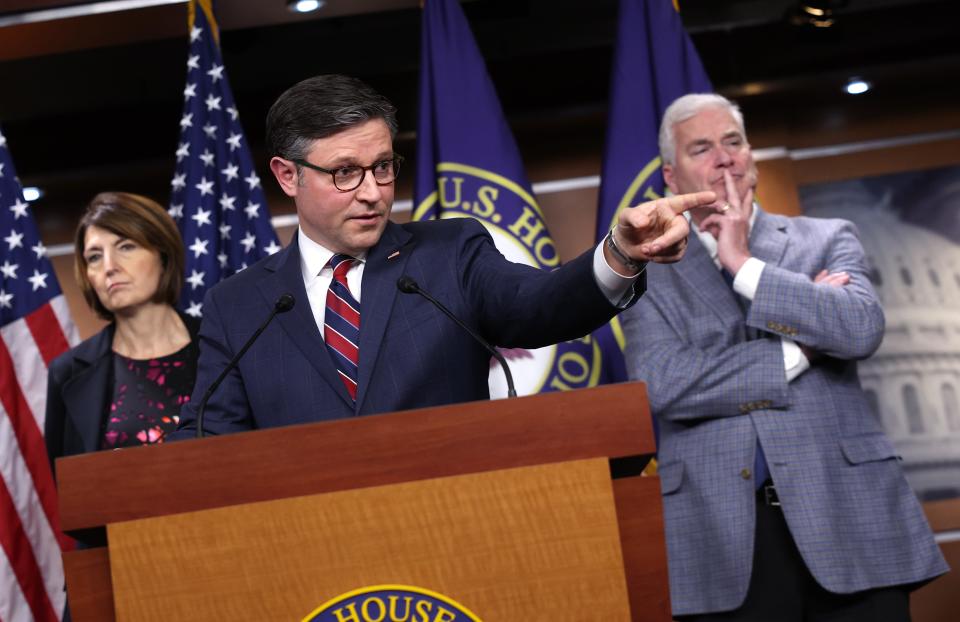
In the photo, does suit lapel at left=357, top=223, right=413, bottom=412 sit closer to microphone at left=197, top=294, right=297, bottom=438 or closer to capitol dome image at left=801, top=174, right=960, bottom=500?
microphone at left=197, top=294, right=297, bottom=438

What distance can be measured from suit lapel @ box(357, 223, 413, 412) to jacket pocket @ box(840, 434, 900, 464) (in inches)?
47.7

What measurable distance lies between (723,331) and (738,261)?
178 millimetres

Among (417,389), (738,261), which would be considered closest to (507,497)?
(417,389)

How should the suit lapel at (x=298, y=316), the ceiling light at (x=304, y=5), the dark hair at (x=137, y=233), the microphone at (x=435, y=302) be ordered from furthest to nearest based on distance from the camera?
the ceiling light at (x=304, y=5), the dark hair at (x=137, y=233), the suit lapel at (x=298, y=316), the microphone at (x=435, y=302)

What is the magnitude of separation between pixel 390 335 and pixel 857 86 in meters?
3.04

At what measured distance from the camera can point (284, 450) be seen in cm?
160

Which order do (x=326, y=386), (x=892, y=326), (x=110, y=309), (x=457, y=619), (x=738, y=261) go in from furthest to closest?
(x=892, y=326) → (x=110, y=309) → (x=738, y=261) → (x=326, y=386) → (x=457, y=619)

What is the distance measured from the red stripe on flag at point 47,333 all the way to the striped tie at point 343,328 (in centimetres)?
207

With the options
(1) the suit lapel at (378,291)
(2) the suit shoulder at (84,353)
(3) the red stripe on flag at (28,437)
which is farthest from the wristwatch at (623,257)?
(3) the red stripe on flag at (28,437)

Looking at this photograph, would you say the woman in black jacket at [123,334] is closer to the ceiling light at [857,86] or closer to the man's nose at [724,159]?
the man's nose at [724,159]

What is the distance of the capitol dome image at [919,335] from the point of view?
14.1 feet

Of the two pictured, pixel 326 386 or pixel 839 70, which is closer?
pixel 326 386

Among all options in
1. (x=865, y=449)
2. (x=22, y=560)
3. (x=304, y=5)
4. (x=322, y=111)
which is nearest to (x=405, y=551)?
(x=322, y=111)

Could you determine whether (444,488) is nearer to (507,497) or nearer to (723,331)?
(507,497)
